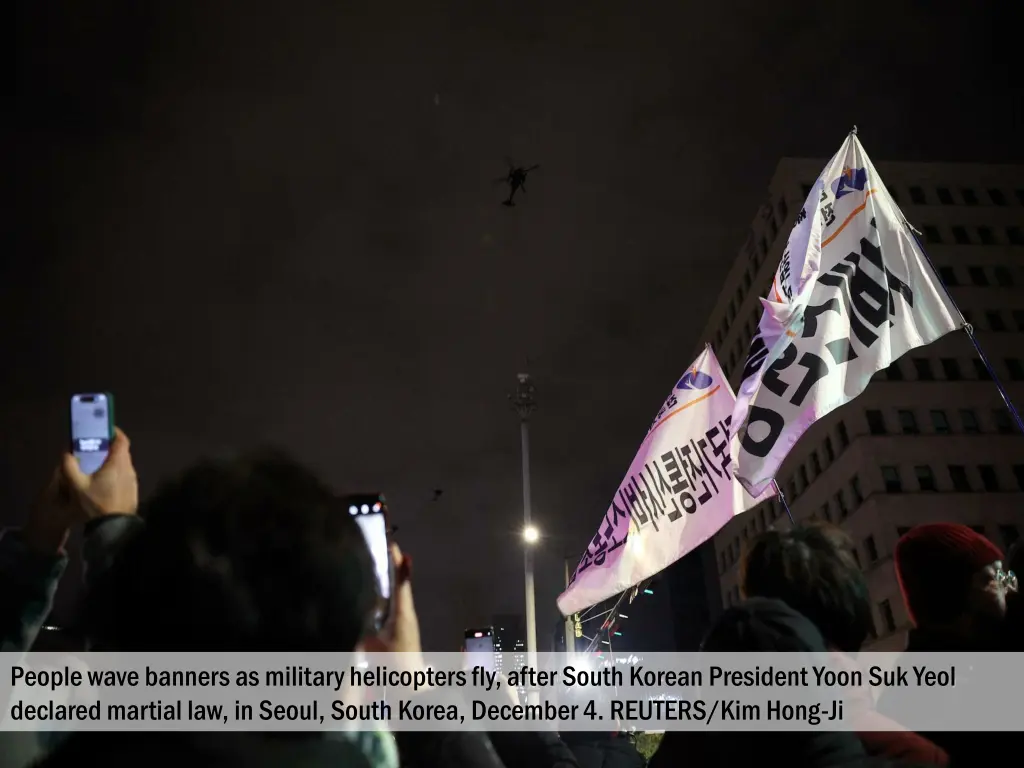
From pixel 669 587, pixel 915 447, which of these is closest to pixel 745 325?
pixel 915 447

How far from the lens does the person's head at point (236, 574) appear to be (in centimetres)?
140

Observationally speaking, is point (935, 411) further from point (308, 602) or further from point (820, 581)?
point (308, 602)

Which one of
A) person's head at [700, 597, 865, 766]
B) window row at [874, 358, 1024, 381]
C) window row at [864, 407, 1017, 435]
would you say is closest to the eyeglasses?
person's head at [700, 597, 865, 766]

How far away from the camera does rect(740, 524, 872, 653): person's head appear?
8.51ft

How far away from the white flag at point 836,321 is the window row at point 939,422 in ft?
143

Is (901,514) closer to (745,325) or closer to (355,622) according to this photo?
(745,325)

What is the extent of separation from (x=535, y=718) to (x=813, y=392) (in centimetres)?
490

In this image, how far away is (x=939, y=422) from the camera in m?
47.3

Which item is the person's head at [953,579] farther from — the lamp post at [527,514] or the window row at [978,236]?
the window row at [978,236]

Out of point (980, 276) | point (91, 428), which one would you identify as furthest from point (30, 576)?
point (980, 276)

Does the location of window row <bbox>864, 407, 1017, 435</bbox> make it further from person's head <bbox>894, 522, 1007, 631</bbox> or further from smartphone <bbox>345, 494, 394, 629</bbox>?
smartphone <bbox>345, 494, 394, 629</bbox>

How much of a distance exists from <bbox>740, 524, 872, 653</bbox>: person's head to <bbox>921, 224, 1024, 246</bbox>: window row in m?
56.1

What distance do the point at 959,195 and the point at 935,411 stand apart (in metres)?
16.4

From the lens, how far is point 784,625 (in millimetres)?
2229
